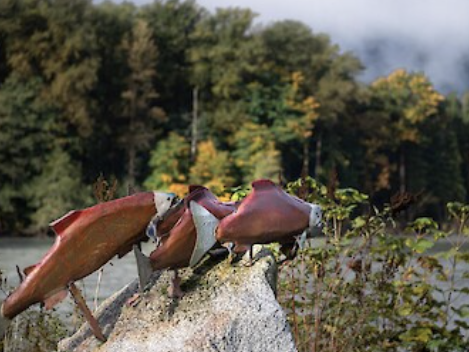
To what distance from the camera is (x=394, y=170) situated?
4081 centimetres

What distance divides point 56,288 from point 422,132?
4168 cm

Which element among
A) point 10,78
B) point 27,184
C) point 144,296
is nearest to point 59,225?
point 144,296

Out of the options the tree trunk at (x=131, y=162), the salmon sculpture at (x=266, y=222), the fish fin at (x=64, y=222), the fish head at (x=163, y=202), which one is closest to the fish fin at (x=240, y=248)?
the salmon sculpture at (x=266, y=222)

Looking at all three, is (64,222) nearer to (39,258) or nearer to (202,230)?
(202,230)

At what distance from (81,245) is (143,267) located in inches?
10.8

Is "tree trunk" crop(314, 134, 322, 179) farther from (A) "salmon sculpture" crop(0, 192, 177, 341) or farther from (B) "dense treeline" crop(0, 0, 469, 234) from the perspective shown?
(A) "salmon sculpture" crop(0, 192, 177, 341)

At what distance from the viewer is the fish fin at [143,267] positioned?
122 inches

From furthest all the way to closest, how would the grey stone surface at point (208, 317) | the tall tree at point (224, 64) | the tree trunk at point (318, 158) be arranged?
the tree trunk at point (318, 158) < the tall tree at point (224, 64) < the grey stone surface at point (208, 317)

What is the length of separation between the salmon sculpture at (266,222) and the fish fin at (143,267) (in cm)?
30

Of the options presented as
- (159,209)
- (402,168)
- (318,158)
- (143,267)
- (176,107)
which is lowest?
(402,168)

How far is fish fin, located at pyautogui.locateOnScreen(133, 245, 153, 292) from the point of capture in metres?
3.11

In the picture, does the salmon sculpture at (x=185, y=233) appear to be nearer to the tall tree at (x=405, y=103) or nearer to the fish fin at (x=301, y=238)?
the fish fin at (x=301, y=238)

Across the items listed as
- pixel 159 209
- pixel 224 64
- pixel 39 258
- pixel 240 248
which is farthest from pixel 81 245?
pixel 224 64

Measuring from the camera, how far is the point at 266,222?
308 centimetres
